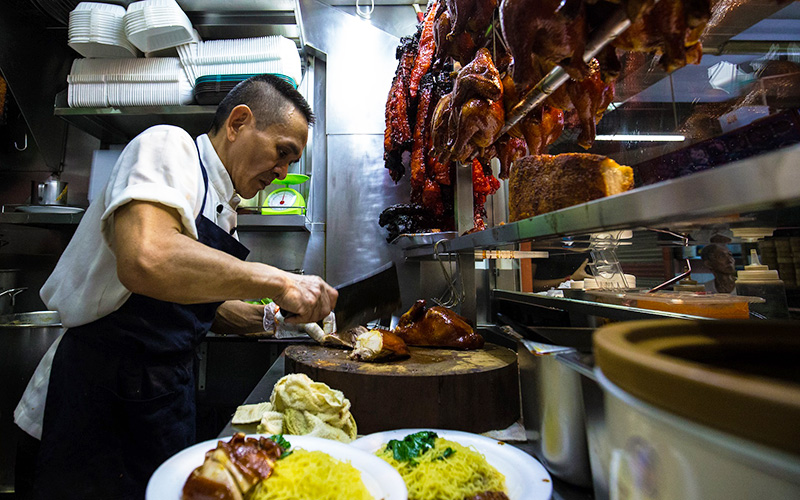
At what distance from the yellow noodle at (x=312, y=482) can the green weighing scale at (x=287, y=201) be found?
106 inches

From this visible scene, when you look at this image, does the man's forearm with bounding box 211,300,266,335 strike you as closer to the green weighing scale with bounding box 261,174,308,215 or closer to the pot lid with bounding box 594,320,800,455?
the green weighing scale with bounding box 261,174,308,215

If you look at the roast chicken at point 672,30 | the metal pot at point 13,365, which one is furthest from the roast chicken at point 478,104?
the metal pot at point 13,365

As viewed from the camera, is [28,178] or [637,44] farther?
[28,178]

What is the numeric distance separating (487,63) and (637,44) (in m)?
0.61

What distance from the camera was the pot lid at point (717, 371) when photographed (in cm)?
24

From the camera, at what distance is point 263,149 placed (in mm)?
1861

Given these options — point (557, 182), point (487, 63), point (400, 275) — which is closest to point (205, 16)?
point (400, 275)

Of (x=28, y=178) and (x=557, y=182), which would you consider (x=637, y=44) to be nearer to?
(x=557, y=182)

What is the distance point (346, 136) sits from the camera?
387 centimetres

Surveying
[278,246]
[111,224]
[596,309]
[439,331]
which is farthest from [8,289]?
[596,309]

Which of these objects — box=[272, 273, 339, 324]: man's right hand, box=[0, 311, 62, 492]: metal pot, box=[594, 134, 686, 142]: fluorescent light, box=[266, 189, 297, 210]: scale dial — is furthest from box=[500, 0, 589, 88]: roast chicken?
box=[0, 311, 62, 492]: metal pot

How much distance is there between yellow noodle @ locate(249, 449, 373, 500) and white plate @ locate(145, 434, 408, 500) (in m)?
0.03

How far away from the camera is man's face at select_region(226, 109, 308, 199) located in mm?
1853

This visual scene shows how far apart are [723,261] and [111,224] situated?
136 inches
